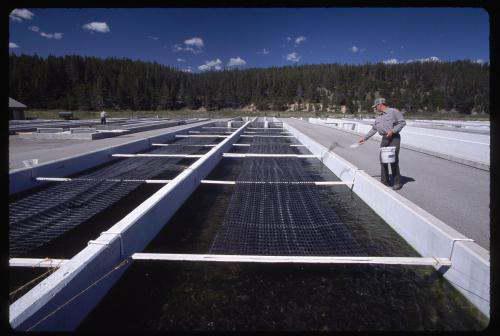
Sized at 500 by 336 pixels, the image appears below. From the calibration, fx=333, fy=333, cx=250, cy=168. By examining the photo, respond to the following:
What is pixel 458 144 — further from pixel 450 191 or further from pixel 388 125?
pixel 388 125

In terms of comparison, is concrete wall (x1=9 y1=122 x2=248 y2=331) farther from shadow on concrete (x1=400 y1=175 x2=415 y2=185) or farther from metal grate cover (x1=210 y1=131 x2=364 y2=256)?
shadow on concrete (x1=400 y1=175 x2=415 y2=185)

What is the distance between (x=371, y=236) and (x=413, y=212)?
2.29ft

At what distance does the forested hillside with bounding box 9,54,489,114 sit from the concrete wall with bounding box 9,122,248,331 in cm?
11567

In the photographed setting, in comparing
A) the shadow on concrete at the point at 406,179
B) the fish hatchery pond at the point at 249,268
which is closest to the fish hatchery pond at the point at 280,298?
the fish hatchery pond at the point at 249,268

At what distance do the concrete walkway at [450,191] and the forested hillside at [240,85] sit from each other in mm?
113965

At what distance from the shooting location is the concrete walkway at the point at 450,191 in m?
4.95

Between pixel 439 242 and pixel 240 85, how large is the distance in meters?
164

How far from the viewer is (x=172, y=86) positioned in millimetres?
140125

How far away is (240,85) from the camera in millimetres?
161875

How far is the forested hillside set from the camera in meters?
115

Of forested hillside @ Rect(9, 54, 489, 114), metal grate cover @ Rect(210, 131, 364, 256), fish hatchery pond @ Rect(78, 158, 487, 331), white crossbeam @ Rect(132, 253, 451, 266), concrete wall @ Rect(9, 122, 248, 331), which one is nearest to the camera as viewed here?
concrete wall @ Rect(9, 122, 248, 331)

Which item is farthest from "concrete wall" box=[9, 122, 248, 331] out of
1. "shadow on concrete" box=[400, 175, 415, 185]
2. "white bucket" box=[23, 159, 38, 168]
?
"shadow on concrete" box=[400, 175, 415, 185]
